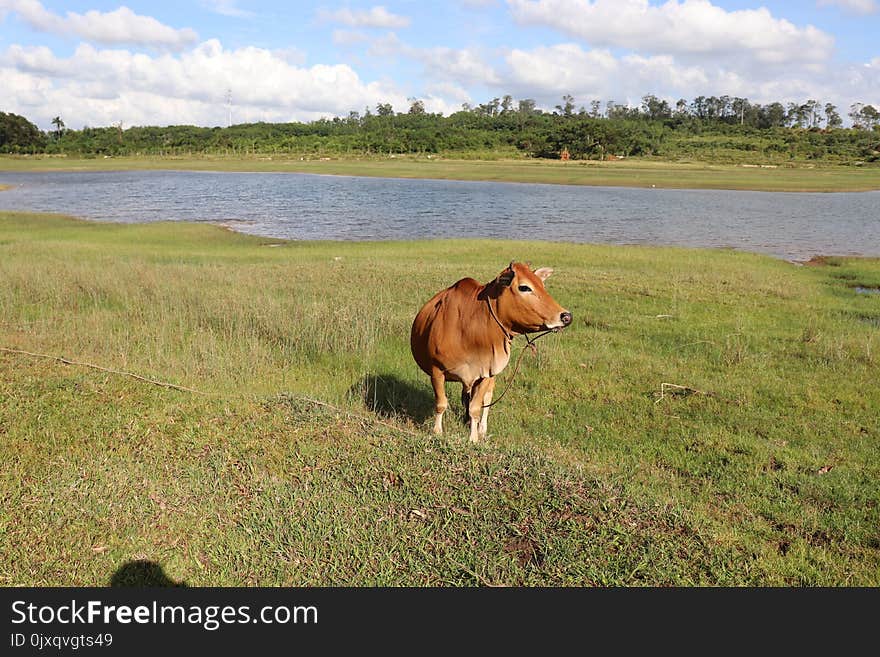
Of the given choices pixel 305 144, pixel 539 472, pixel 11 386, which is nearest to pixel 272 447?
pixel 539 472

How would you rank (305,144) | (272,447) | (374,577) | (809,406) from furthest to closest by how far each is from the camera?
(305,144), (809,406), (272,447), (374,577)

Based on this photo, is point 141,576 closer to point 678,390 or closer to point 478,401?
point 478,401

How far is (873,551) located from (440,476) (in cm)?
339

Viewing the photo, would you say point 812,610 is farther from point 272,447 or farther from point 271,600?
point 272,447

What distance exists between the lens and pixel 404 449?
19.1 feet

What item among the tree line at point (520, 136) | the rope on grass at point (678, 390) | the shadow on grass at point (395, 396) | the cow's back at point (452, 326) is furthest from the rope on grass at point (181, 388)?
the tree line at point (520, 136)

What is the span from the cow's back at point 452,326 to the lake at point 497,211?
24121mm

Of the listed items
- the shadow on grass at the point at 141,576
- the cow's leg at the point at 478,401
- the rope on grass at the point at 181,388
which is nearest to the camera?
the shadow on grass at the point at 141,576

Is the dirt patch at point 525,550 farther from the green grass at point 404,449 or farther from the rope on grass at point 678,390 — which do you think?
the rope on grass at point 678,390

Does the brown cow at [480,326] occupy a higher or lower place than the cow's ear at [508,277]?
lower

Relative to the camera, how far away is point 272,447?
577 centimetres

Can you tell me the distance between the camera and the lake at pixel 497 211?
3344 cm

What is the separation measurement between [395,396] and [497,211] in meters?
37.2

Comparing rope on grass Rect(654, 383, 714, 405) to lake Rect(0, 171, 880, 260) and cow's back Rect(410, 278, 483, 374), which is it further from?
lake Rect(0, 171, 880, 260)
